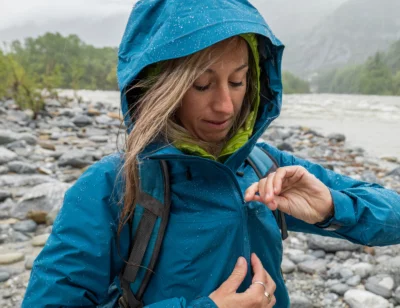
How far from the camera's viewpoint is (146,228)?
130cm

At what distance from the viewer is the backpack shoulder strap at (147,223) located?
1.30 metres

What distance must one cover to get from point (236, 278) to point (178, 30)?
78 cm

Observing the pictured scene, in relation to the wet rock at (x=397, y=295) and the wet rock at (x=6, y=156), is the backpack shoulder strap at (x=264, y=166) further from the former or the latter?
the wet rock at (x=6, y=156)

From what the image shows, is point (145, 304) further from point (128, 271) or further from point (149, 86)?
point (149, 86)

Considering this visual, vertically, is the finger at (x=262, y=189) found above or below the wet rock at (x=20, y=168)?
above

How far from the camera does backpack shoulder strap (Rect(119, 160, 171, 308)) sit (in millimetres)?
1298

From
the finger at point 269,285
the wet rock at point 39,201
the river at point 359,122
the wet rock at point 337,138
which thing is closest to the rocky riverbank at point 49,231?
the wet rock at point 39,201

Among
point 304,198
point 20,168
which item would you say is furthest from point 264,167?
point 20,168

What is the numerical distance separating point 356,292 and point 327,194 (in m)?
1.68

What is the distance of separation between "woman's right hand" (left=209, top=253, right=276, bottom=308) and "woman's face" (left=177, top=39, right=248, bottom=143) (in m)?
0.45

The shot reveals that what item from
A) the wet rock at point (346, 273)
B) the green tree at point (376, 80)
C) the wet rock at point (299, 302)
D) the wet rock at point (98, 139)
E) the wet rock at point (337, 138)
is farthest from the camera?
the green tree at point (376, 80)

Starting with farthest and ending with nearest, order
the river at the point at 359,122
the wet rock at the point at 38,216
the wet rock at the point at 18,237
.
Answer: the river at the point at 359,122
the wet rock at the point at 38,216
the wet rock at the point at 18,237

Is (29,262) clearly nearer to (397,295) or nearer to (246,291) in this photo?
(246,291)

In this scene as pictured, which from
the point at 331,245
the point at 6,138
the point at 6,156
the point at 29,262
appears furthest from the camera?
the point at 6,138
